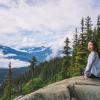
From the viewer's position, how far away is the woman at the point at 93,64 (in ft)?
61.7

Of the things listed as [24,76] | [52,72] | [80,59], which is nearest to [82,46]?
[80,59]

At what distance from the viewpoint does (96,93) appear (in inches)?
720

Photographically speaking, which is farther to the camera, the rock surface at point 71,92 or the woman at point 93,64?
the woman at point 93,64

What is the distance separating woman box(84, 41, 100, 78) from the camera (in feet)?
61.7

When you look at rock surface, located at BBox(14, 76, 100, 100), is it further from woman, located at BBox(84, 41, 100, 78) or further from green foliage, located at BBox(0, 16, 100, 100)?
green foliage, located at BBox(0, 16, 100, 100)

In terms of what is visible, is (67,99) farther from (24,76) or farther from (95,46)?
(24,76)

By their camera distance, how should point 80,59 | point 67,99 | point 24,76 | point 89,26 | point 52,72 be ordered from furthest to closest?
point 24,76 < point 52,72 < point 89,26 < point 80,59 < point 67,99

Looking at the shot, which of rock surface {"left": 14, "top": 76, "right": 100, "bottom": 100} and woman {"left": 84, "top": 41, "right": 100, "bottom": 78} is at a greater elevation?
woman {"left": 84, "top": 41, "right": 100, "bottom": 78}

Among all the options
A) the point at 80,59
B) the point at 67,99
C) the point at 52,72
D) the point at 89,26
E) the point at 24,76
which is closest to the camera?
the point at 67,99

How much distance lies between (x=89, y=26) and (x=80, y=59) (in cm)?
2609

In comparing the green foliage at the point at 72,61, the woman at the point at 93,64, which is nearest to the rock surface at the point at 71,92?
the woman at the point at 93,64

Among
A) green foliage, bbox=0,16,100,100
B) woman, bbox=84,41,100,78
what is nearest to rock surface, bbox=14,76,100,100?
woman, bbox=84,41,100,78

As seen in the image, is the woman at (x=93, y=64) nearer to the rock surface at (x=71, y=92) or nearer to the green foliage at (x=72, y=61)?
the rock surface at (x=71, y=92)

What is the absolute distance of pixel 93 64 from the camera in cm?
1894
